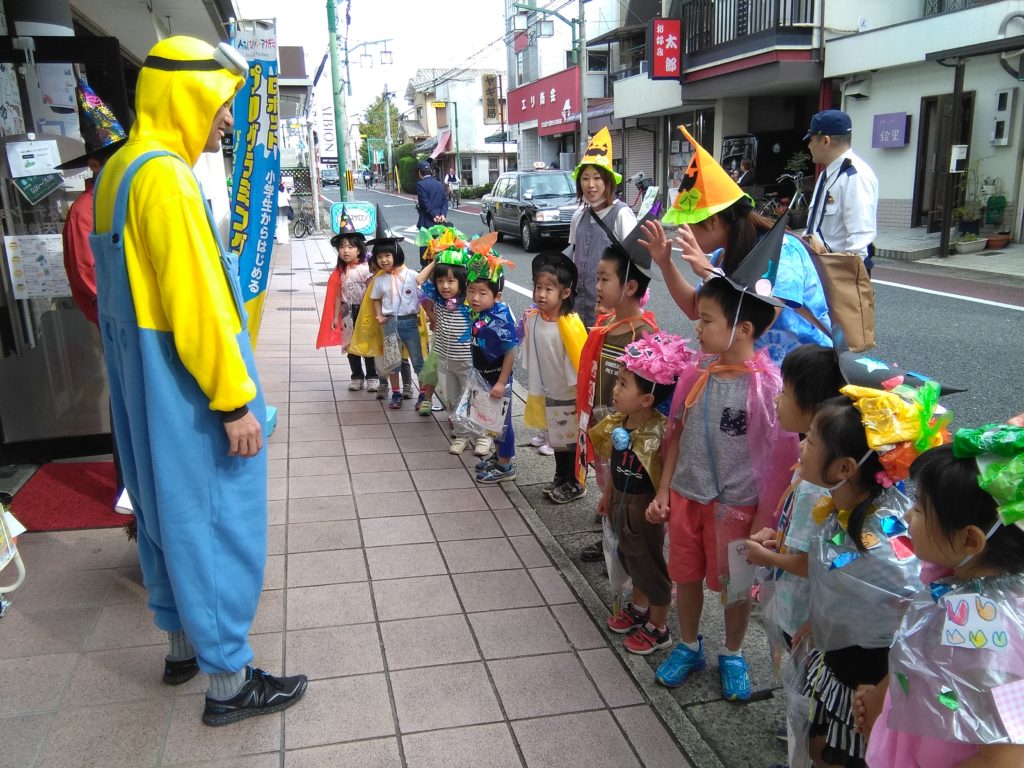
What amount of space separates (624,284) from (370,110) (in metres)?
88.0

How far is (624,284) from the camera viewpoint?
11.5 ft

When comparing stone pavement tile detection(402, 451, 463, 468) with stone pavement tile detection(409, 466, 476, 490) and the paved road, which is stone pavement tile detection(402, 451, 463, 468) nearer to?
stone pavement tile detection(409, 466, 476, 490)

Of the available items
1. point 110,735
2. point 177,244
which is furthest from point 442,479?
point 177,244

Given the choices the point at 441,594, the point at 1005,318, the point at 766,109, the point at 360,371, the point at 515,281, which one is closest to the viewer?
the point at 441,594

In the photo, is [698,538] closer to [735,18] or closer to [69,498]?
[69,498]

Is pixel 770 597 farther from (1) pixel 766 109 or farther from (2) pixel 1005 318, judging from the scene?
(1) pixel 766 109

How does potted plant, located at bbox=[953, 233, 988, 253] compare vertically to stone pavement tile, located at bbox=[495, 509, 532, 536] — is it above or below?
above

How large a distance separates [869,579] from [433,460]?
3522 millimetres

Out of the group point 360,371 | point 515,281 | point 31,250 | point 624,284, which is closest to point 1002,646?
point 624,284

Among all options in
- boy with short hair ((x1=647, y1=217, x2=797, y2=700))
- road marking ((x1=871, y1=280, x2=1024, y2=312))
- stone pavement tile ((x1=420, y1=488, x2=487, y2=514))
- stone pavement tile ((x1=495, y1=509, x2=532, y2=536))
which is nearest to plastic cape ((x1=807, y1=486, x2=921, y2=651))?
boy with short hair ((x1=647, y1=217, x2=797, y2=700))

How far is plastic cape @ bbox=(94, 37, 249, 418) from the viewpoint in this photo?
2205 millimetres

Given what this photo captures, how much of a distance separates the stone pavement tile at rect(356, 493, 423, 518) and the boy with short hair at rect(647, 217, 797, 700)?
1.86 metres

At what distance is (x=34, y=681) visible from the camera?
278 cm

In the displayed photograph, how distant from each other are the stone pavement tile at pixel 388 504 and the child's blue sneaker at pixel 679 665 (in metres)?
1.84
